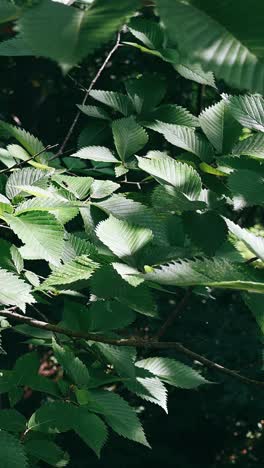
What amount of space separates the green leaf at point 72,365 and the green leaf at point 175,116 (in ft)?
2.06

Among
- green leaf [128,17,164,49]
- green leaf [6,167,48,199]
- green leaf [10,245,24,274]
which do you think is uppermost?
green leaf [128,17,164,49]

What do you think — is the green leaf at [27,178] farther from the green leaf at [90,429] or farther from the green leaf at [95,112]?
the green leaf at [90,429]

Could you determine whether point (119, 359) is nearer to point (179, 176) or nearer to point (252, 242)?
point (179, 176)

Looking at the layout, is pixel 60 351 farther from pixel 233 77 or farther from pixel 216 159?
pixel 233 77

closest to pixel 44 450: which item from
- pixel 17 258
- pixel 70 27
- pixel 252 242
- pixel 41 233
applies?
pixel 17 258

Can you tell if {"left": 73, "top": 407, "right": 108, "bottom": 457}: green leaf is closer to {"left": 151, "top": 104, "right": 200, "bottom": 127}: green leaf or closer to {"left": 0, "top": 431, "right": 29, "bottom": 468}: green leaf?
{"left": 0, "top": 431, "right": 29, "bottom": 468}: green leaf

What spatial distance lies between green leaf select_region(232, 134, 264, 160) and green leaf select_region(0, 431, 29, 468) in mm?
751

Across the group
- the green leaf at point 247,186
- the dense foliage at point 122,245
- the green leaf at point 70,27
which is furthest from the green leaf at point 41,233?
the green leaf at point 70,27

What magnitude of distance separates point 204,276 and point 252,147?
2.57 feet

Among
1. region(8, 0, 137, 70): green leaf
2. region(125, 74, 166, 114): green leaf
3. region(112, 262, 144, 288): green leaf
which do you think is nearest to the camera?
region(8, 0, 137, 70): green leaf

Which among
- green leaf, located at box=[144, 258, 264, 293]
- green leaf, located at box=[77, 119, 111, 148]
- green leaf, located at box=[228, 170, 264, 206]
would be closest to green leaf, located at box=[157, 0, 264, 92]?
green leaf, located at box=[144, 258, 264, 293]

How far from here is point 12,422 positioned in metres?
1.43

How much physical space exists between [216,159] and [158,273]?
2.53 ft

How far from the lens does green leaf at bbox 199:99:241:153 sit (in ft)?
4.55
